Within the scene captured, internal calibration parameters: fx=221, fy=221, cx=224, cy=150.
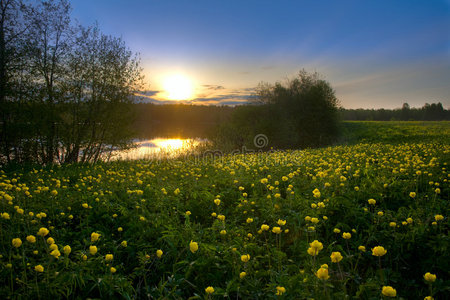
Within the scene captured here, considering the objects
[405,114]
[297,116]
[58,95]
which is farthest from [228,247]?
[405,114]

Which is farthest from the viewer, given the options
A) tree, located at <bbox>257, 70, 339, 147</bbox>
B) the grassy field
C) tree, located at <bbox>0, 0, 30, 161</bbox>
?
tree, located at <bbox>257, 70, 339, 147</bbox>

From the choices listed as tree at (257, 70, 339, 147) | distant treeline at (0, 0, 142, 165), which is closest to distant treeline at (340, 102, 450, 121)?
tree at (257, 70, 339, 147)

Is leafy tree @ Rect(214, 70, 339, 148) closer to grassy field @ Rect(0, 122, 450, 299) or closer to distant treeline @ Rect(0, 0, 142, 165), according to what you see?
distant treeline @ Rect(0, 0, 142, 165)

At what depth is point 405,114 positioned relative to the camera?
72938 millimetres

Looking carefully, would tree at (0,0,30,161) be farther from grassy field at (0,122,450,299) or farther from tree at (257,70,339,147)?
tree at (257,70,339,147)

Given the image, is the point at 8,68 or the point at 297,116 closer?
the point at 8,68

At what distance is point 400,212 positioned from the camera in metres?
2.90

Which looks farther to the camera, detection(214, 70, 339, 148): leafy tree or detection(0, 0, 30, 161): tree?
detection(214, 70, 339, 148): leafy tree

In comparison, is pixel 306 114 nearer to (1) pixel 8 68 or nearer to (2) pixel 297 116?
(2) pixel 297 116

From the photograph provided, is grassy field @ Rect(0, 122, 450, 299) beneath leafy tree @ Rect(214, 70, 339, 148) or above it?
beneath

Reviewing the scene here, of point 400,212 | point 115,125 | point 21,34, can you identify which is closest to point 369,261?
point 400,212

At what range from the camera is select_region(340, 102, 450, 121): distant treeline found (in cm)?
6531

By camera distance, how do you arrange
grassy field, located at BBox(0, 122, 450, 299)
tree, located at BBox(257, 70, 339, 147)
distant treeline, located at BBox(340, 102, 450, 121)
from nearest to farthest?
grassy field, located at BBox(0, 122, 450, 299)
tree, located at BBox(257, 70, 339, 147)
distant treeline, located at BBox(340, 102, 450, 121)

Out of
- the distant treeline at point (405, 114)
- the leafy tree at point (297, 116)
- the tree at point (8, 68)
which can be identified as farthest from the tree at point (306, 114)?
the distant treeline at point (405, 114)
